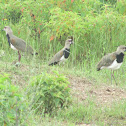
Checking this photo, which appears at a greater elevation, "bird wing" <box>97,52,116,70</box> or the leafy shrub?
the leafy shrub

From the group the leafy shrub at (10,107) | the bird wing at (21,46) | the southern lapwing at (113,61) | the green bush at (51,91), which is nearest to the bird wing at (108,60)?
the southern lapwing at (113,61)

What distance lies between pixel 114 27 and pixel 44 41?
2159 millimetres

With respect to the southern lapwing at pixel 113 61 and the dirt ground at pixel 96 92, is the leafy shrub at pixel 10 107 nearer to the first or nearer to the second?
the dirt ground at pixel 96 92

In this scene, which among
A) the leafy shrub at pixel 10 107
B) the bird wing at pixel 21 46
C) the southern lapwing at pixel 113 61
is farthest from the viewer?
the bird wing at pixel 21 46

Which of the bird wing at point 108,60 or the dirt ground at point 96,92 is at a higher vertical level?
the bird wing at point 108,60

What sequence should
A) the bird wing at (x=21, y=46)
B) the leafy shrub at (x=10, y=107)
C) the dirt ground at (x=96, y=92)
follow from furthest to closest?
the bird wing at (x=21, y=46), the dirt ground at (x=96, y=92), the leafy shrub at (x=10, y=107)

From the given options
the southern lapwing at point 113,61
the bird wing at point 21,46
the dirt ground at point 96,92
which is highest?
the bird wing at point 21,46

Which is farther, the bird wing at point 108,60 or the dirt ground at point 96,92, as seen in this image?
the bird wing at point 108,60

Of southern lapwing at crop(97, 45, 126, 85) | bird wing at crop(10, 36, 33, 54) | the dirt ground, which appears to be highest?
bird wing at crop(10, 36, 33, 54)

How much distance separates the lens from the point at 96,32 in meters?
10.2

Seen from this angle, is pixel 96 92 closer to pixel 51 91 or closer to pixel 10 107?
pixel 51 91

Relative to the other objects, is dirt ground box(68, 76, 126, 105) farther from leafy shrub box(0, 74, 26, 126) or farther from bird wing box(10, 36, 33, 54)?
leafy shrub box(0, 74, 26, 126)

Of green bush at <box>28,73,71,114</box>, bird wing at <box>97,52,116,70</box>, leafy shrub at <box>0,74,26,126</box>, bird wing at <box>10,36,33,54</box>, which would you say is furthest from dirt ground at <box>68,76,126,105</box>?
leafy shrub at <box>0,74,26,126</box>

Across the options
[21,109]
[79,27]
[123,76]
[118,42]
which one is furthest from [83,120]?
[118,42]
